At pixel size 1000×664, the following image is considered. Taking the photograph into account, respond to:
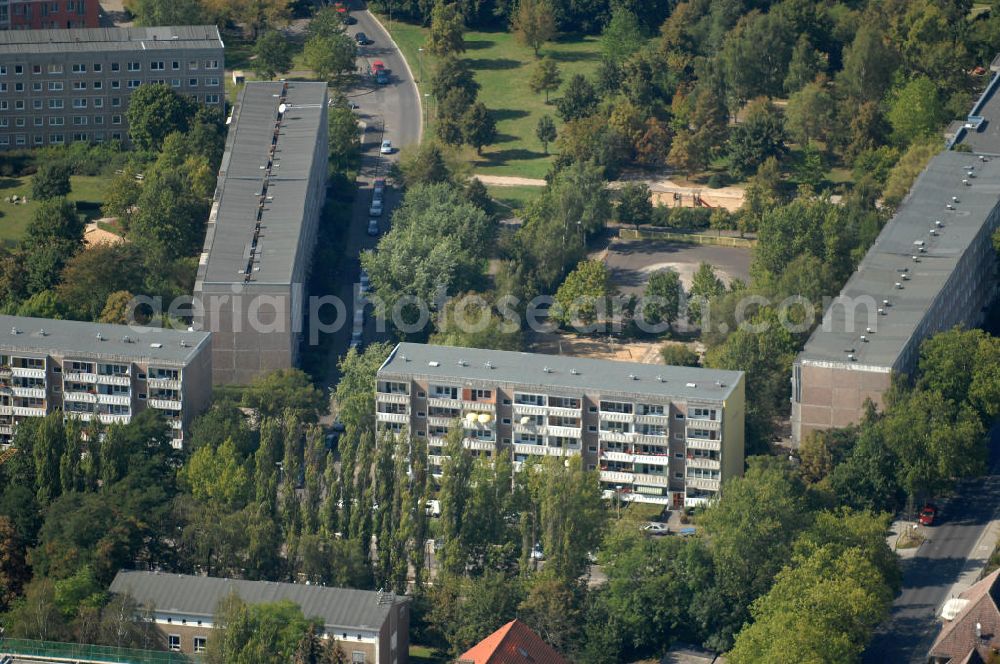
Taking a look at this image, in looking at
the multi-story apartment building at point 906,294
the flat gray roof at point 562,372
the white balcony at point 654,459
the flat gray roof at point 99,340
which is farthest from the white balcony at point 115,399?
the multi-story apartment building at point 906,294

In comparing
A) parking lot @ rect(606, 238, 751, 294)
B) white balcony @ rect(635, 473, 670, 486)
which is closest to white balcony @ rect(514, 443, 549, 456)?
white balcony @ rect(635, 473, 670, 486)

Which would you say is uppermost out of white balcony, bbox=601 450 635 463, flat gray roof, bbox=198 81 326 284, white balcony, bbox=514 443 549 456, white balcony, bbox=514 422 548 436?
flat gray roof, bbox=198 81 326 284

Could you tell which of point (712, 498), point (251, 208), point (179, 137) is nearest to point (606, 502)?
point (712, 498)

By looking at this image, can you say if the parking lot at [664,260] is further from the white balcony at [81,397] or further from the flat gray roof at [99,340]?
Answer: the white balcony at [81,397]

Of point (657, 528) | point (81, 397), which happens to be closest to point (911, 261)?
point (657, 528)

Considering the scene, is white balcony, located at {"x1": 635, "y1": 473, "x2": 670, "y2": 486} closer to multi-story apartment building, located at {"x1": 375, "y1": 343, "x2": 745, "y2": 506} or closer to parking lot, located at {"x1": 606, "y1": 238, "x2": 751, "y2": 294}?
multi-story apartment building, located at {"x1": 375, "y1": 343, "x2": 745, "y2": 506}

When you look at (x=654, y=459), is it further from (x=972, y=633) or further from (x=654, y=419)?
(x=972, y=633)
